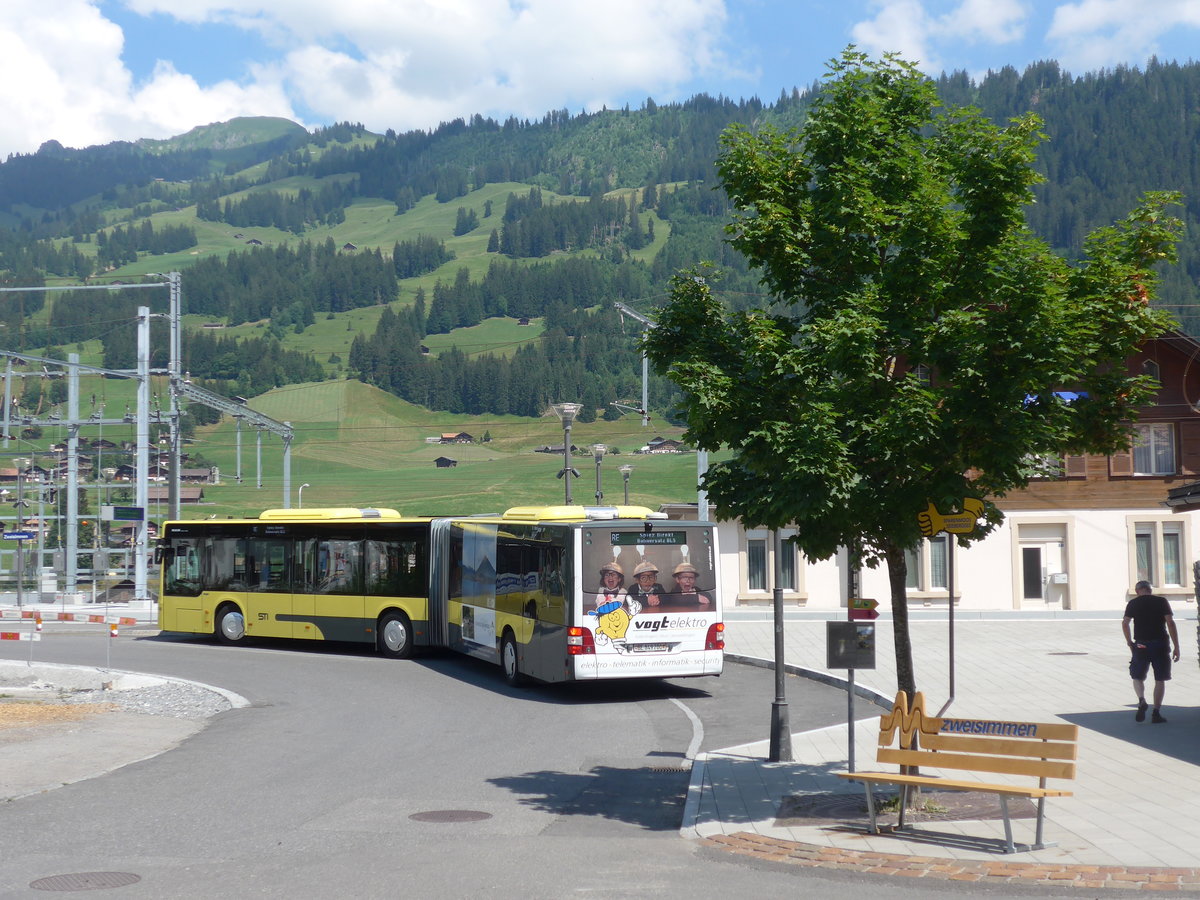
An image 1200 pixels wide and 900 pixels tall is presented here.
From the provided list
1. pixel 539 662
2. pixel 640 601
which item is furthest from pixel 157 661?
pixel 640 601

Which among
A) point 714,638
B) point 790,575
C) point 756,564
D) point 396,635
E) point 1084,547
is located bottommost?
point 396,635

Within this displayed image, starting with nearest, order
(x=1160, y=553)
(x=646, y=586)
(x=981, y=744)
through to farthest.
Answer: (x=981, y=744)
(x=646, y=586)
(x=1160, y=553)

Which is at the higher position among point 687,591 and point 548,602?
point 687,591

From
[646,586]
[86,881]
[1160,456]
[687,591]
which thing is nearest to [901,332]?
[86,881]

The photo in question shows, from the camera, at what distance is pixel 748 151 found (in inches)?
457

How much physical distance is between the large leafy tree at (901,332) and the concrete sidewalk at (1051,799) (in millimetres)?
1674

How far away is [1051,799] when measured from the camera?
11.5 meters

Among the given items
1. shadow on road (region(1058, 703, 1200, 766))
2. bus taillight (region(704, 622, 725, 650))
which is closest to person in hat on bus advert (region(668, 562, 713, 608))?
bus taillight (region(704, 622, 725, 650))

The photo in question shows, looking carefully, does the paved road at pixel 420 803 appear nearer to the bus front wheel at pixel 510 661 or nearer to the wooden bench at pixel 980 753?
the bus front wheel at pixel 510 661

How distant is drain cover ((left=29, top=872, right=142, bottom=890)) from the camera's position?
8594mm

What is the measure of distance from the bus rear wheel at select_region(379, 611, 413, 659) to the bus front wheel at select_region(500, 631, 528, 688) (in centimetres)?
507

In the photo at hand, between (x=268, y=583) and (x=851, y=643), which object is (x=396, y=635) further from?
(x=851, y=643)

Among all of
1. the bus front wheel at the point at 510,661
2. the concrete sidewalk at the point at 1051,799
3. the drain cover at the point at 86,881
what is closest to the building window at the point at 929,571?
the concrete sidewalk at the point at 1051,799

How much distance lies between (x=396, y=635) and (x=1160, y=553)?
86.5ft
